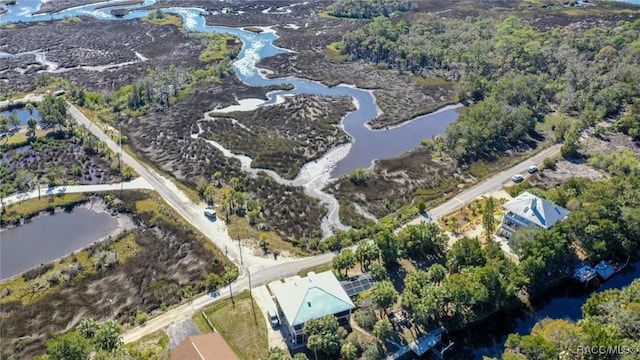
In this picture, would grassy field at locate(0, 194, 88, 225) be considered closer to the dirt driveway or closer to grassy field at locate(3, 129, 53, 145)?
grassy field at locate(3, 129, 53, 145)

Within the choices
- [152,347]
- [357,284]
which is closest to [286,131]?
[357,284]

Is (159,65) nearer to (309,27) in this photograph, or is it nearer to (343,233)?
(309,27)

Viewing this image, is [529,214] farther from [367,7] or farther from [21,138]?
[367,7]

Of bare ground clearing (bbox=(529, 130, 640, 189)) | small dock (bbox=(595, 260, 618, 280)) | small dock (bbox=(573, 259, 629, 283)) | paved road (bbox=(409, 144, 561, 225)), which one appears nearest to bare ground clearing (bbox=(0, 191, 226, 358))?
paved road (bbox=(409, 144, 561, 225))

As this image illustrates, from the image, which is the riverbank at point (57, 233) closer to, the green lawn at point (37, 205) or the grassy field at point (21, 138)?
the green lawn at point (37, 205)

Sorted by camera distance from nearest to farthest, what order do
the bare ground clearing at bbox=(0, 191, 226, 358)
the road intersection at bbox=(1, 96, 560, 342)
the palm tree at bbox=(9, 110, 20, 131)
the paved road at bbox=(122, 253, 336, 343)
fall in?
the paved road at bbox=(122, 253, 336, 343)
the bare ground clearing at bbox=(0, 191, 226, 358)
the road intersection at bbox=(1, 96, 560, 342)
the palm tree at bbox=(9, 110, 20, 131)

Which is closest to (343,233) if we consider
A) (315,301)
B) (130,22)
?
(315,301)
